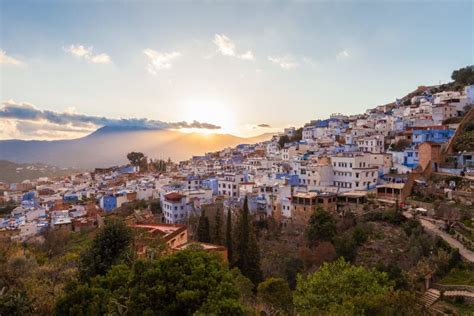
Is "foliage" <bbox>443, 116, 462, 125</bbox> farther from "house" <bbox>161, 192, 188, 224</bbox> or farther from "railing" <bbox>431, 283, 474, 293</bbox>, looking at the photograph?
"house" <bbox>161, 192, 188, 224</bbox>

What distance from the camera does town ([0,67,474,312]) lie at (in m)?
22.8

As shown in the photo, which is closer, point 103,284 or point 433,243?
point 103,284

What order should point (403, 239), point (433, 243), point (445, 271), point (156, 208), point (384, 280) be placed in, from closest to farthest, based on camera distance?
point (384, 280)
point (445, 271)
point (433, 243)
point (403, 239)
point (156, 208)

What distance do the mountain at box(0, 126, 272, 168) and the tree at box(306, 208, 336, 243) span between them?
11250 cm

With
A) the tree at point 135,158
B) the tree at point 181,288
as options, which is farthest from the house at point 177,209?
the tree at point 135,158

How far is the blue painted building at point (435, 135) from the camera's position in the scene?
3456 cm

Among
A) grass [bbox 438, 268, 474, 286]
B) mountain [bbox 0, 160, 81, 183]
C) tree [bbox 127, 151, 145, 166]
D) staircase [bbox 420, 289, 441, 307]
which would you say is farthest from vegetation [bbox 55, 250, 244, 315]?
mountain [bbox 0, 160, 81, 183]

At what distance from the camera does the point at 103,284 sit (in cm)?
1188

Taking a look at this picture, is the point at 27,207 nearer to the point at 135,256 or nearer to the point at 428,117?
the point at 135,256

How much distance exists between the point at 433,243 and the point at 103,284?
16.4 meters

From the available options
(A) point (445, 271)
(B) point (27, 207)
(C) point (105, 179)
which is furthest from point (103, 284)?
(C) point (105, 179)

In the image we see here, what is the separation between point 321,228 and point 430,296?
7837 mm

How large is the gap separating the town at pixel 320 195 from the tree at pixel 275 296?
3857 millimetres

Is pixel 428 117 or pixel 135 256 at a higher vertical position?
pixel 428 117
